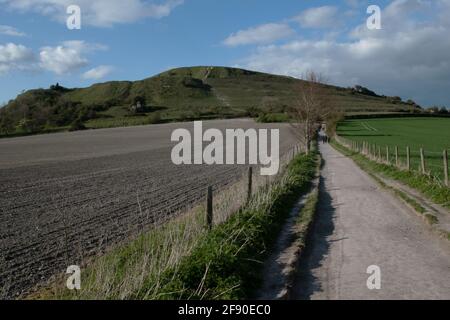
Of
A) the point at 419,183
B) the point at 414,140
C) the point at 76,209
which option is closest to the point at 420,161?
the point at 419,183

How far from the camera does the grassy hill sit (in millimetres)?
114231

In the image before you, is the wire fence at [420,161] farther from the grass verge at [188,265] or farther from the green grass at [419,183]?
the grass verge at [188,265]

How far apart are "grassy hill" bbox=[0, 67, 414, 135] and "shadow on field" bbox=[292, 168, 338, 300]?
6642cm

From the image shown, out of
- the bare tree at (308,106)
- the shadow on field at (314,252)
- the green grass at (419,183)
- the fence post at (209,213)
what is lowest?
the shadow on field at (314,252)

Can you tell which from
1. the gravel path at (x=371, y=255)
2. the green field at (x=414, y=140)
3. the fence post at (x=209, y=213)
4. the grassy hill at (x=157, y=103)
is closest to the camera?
the gravel path at (x=371, y=255)

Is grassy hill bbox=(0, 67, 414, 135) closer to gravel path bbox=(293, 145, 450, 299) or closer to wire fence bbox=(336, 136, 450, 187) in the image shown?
wire fence bbox=(336, 136, 450, 187)

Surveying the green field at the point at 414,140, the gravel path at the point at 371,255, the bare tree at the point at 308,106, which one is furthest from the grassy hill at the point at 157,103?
the gravel path at the point at 371,255

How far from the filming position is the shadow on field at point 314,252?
27.5 feet

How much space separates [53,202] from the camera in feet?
56.3

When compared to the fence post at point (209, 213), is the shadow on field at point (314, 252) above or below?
below

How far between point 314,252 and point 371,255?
48.6 inches

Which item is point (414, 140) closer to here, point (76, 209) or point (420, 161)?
point (420, 161)
